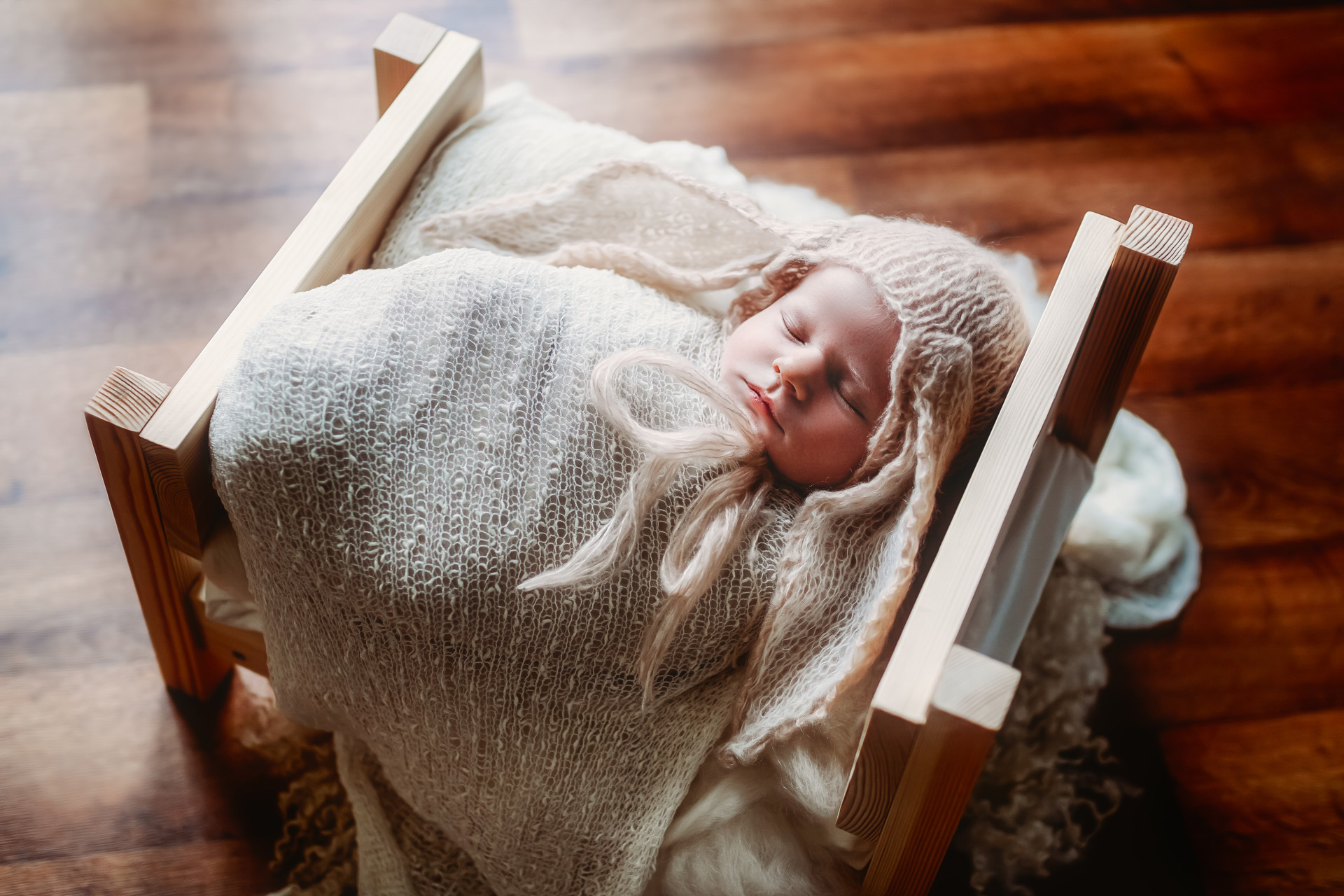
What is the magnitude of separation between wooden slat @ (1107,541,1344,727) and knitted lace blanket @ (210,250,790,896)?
621 millimetres

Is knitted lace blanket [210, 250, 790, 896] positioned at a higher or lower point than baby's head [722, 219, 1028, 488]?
lower

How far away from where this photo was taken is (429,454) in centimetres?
82

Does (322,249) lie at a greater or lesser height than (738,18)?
lesser

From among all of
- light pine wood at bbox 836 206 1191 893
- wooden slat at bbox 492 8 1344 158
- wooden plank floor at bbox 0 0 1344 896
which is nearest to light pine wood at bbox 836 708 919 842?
light pine wood at bbox 836 206 1191 893

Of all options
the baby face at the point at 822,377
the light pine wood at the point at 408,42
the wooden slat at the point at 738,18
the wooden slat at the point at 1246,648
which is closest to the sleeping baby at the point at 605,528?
the baby face at the point at 822,377

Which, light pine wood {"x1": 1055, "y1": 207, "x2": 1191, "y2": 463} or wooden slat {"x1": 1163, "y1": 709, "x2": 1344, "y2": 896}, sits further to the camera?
wooden slat {"x1": 1163, "y1": 709, "x2": 1344, "y2": 896}

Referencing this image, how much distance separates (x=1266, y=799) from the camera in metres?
1.19

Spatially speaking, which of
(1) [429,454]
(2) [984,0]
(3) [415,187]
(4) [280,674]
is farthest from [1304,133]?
(4) [280,674]

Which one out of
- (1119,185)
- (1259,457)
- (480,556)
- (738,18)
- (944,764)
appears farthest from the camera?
(738,18)

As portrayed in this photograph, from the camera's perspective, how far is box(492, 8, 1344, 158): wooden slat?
1.61 metres

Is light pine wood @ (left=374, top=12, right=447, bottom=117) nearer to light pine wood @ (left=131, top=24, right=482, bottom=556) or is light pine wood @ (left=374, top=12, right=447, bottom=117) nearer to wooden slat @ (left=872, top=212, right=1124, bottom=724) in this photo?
light pine wood @ (left=131, top=24, right=482, bottom=556)

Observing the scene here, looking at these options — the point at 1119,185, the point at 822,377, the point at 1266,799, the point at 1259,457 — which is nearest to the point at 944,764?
the point at 822,377

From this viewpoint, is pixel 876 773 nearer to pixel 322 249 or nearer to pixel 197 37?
pixel 322 249

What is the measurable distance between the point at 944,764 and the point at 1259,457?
928mm
